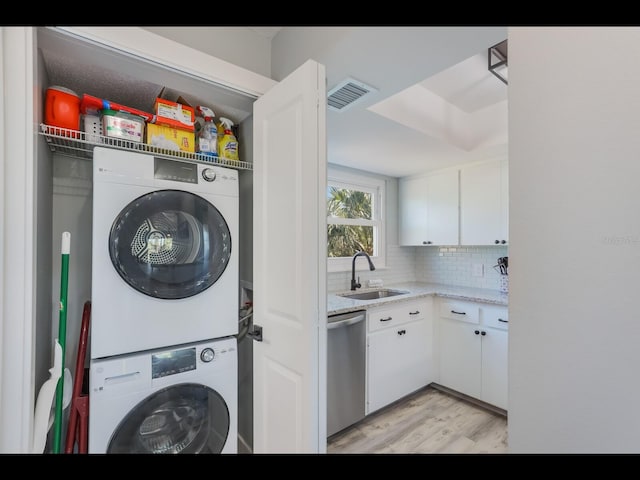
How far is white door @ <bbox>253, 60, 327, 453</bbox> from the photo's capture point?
3.58 feet

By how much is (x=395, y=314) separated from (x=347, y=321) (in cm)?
57

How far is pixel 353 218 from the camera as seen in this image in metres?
3.14

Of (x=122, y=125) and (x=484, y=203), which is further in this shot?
(x=484, y=203)

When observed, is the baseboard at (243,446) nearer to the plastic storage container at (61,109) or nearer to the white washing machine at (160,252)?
the white washing machine at (160,252)

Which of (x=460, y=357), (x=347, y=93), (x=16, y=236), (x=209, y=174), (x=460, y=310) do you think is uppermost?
(x=347, y=93)

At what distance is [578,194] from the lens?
562 millimetres

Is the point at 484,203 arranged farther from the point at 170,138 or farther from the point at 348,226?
the point at 170,138

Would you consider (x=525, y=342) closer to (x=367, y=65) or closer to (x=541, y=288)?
(x=541, y=288)

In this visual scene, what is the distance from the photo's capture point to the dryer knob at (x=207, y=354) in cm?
144

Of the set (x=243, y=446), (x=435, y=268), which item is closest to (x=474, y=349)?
(x=435, y=268)

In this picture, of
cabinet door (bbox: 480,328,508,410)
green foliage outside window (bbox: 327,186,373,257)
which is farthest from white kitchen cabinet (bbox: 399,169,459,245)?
cabinet door (bbox: 480,328,508,410)

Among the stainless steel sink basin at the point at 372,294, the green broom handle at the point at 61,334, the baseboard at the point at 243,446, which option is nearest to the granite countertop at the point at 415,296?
the stainless steel sink basin at the point at 372,294

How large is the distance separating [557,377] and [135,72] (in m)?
1.82
